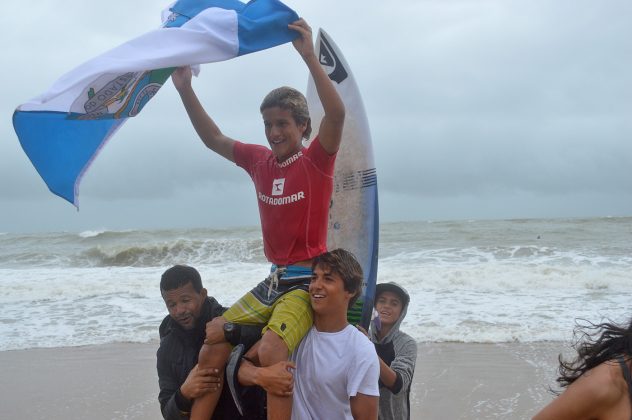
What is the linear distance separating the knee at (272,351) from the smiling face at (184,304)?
2.20 feet

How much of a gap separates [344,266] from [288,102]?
774 mm

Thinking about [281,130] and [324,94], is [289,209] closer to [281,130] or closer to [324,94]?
[281,130]

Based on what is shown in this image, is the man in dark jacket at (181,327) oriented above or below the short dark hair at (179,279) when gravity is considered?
below

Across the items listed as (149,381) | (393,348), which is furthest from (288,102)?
(149,381)

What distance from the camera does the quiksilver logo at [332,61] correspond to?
3.60 metres

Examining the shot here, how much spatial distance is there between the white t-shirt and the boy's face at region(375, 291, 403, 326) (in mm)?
1077

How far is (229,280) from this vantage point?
15.3 m

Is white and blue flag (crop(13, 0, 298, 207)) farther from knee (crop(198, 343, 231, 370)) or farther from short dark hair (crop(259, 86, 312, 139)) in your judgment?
knee (crop(198, 343, 231, 370))

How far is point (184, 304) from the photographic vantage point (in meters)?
3.10

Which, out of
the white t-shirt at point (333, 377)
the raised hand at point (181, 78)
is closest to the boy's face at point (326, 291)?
the white t-shirt at point (333, 377)

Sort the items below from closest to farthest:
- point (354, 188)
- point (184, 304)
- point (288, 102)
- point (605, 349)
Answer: point (605, 349), point (288, 102), point (184, 304), point (354, 188)

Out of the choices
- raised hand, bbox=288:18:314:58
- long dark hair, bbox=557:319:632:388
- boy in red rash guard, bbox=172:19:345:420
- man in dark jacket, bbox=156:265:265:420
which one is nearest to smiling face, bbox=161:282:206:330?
man in dark jacket, bbox=156:265:265:420

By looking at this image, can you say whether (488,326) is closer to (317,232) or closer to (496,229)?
(317,232)

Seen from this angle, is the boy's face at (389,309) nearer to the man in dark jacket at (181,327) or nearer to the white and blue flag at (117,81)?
the man in dark jacket at (181,327)
